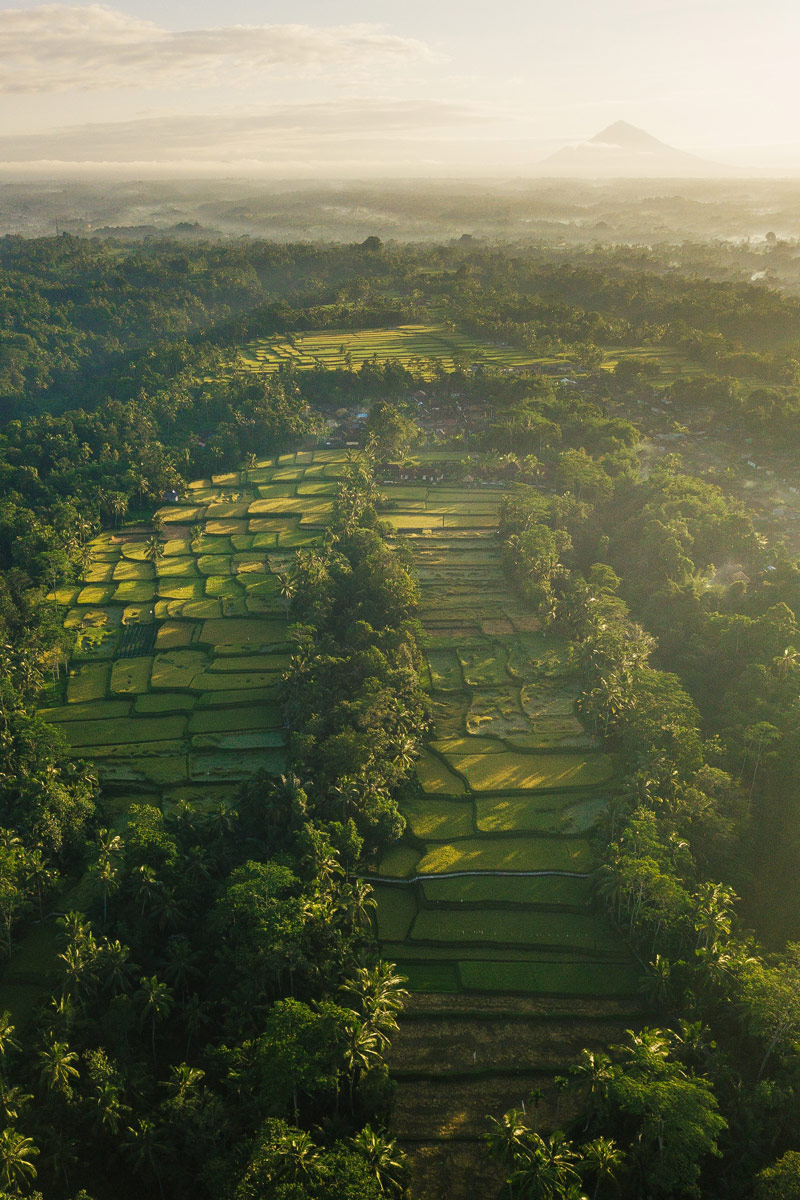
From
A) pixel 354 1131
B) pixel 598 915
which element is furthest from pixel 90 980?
pixel 598 915

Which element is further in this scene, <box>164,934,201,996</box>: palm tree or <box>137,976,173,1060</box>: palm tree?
<box>164,934,201,996</box>: palm tree

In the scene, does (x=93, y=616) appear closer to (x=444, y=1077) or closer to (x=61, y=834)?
(x=61, y=834)

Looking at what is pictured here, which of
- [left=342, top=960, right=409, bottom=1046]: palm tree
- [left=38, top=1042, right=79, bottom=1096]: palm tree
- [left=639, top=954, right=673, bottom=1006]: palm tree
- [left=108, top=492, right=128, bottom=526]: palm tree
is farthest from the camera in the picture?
[left=108, top=492, right=128, bottom=526]: palm tree

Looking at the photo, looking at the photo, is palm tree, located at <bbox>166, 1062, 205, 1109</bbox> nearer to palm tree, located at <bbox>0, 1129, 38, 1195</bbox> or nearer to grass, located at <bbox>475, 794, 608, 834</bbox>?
palm tree, located at <bbox>0, 1129, 38, 1195</bbox>

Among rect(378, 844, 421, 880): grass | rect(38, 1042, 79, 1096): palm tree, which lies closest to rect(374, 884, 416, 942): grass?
rect(378, 844, 421, 880): grass

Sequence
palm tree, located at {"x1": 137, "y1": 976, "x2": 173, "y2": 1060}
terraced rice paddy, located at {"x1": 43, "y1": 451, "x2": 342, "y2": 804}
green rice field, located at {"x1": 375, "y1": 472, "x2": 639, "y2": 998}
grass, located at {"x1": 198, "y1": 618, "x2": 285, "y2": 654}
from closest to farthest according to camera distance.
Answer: palm tree, located at {"x1": 137, "y1": 976, "x2": 173, "y2": 1060} → green rice field, located at {"x1": 375, "y1": 472, "x2": 639, "y2": 998} → terraced rice paddy, located at {"x1": 43, "y1": 451, "x2": 342, "y2": 804} → grass, located at {"x1": 198, "y1": 618, "x2": 285, "y2": 654}

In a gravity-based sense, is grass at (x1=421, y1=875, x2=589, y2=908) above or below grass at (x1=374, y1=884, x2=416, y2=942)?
above

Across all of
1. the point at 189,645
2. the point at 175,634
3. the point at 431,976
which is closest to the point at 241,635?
the point at 189,645

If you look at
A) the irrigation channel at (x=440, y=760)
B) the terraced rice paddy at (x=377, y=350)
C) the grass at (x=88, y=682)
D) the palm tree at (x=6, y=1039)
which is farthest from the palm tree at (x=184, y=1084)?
the terraced rice paddy at (x=377, y=350)
